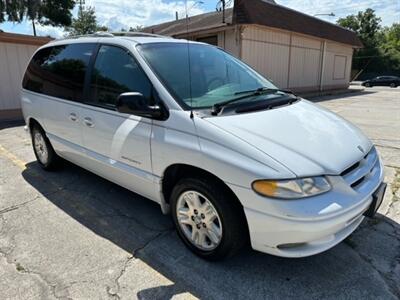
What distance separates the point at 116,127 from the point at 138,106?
0.56m

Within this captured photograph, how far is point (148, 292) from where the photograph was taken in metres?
2.41

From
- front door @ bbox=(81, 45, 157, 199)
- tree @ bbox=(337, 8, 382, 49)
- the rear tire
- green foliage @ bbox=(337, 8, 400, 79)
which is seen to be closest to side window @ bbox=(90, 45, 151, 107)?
front door @ bbox=(81, 45, 157, 199)

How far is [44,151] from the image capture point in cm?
480

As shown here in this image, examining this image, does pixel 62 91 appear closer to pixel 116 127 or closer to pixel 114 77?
pixel 114 77

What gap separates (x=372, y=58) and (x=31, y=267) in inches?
2295

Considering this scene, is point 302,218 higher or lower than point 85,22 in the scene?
lower

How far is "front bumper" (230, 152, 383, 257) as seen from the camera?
2111mm

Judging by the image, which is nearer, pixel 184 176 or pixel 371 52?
pixel 184 176

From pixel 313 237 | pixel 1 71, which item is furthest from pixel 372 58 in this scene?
pixel 313 237

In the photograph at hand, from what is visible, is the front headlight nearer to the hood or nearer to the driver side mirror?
the hood

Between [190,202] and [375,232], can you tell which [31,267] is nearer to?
[190,202]

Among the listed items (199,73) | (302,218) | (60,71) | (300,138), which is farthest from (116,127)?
(302,218)

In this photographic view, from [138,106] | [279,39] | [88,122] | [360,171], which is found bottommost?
[360,171]

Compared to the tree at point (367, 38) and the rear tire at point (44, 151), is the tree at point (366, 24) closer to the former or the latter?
the tree at point (367, 38)
